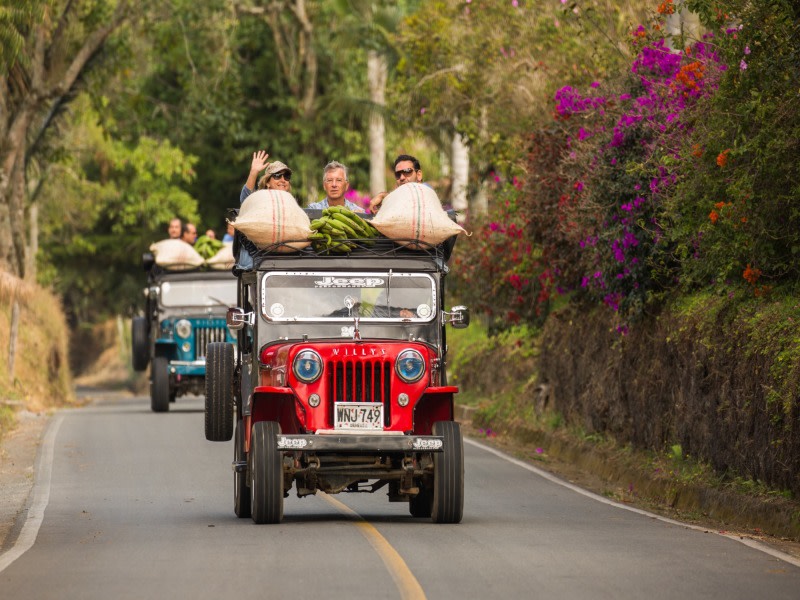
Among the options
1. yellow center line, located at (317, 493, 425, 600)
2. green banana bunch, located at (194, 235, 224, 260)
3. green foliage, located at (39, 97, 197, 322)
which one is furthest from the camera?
green foliage, located at (39, 97, 197, 322)

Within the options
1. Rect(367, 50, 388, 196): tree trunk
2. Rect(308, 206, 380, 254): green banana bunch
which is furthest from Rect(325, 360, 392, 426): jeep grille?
Rect(367, 50, 388, 196): tree trunk

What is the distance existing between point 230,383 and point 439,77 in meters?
16.5

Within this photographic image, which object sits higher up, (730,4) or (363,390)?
(730,4)

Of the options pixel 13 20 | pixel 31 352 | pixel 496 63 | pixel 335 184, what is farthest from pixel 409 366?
pixel 31 352

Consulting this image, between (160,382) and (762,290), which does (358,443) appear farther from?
(160,382)

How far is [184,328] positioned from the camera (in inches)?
1161

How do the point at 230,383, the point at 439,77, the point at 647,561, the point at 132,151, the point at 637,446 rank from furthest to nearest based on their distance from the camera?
the point at 132,151, the point at 439,77, the point at 637,446, the point at 230,383, the point at 647,561

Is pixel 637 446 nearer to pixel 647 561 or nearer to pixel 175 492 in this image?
pixel 175 492

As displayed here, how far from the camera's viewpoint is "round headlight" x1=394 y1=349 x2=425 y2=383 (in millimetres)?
13438

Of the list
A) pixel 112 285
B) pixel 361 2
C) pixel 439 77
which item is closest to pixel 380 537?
pixel 439 77

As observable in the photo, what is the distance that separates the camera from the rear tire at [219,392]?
14352mm

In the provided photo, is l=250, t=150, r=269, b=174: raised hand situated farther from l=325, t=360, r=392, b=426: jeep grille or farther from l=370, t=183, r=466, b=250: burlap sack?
l=325, t=360, r=392, b=426: jeep grille

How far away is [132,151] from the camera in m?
49.5

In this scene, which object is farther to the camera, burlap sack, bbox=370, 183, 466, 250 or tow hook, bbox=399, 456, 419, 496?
burlap sack, bbox=370, 183, 466, 250
